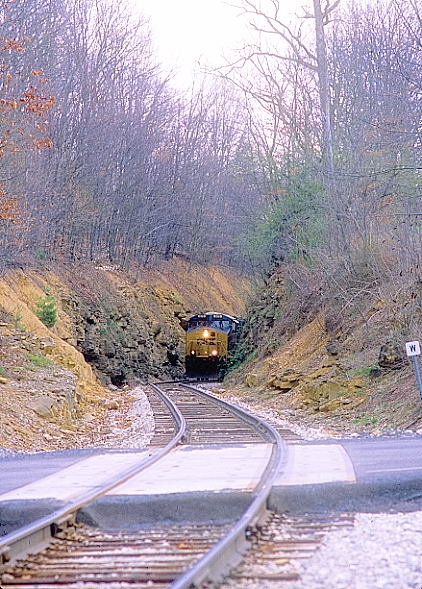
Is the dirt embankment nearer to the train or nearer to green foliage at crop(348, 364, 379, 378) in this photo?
the train

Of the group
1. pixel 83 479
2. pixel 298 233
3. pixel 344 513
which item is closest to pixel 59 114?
pixel 298 233

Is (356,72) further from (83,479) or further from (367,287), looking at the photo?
Result: (83,479)

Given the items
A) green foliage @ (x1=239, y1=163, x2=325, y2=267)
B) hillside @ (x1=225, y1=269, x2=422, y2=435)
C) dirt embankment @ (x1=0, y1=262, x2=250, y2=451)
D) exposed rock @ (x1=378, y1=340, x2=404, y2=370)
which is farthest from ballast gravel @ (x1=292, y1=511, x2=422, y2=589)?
green foliage @ (x1=239, y1=163, x2=325, y2=267)

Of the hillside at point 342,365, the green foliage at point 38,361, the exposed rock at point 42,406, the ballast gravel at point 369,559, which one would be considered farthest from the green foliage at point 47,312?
the ballast gravel at point 369,559

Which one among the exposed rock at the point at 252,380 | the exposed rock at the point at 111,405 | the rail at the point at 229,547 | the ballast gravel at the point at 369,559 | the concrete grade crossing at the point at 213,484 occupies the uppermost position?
the rail at the point at 229,547

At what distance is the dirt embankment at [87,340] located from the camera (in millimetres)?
18844

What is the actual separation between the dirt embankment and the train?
2.92m

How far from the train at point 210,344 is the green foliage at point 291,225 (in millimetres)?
5206

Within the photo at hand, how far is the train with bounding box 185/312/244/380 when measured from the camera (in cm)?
3938

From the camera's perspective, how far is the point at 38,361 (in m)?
23.9

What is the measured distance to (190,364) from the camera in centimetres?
4047

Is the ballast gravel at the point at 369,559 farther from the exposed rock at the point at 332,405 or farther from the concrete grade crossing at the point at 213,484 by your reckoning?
the exposed rock at the point at 332,405

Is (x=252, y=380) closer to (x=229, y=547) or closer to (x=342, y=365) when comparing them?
(x=342, y=365)

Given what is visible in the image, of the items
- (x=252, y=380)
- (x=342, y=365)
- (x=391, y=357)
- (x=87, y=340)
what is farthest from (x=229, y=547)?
(x=87, y=340)
